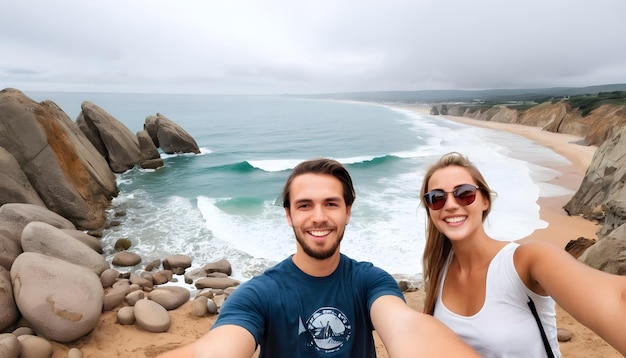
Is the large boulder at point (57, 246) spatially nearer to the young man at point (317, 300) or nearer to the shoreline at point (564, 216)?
the young man at point (317, 300)

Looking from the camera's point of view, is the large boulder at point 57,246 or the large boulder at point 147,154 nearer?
the large boulder at point 57,246

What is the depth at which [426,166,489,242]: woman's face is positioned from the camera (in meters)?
2.44

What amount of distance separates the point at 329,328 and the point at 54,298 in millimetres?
5453

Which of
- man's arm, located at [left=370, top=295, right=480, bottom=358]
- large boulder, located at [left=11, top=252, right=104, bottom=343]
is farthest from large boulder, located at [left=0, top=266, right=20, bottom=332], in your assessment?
man's arm, located at [left=370, top=295, right=480, bottom=358]

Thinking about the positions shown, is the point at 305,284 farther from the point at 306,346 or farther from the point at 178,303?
the point at 178,303

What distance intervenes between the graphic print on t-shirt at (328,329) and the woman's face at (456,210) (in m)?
0.95

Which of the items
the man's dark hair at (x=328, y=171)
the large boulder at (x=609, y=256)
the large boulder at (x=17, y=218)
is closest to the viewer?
the man's dark hair at (x=328, y=171)

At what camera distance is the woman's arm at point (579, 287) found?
1515 mm

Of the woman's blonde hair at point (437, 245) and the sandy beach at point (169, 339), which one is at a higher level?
the woman's blonde hair at point (437, 245)

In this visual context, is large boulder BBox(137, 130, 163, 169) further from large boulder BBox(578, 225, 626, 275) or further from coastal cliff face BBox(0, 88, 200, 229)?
large boulder BBox(578, 225, 626, 275)

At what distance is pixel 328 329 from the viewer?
7.05 ft

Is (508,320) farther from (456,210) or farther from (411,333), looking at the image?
(456,210)

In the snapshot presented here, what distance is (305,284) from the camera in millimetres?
2211

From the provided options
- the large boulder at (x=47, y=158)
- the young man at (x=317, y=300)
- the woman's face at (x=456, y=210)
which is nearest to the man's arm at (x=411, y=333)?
the young man at (x=317, y=300)
